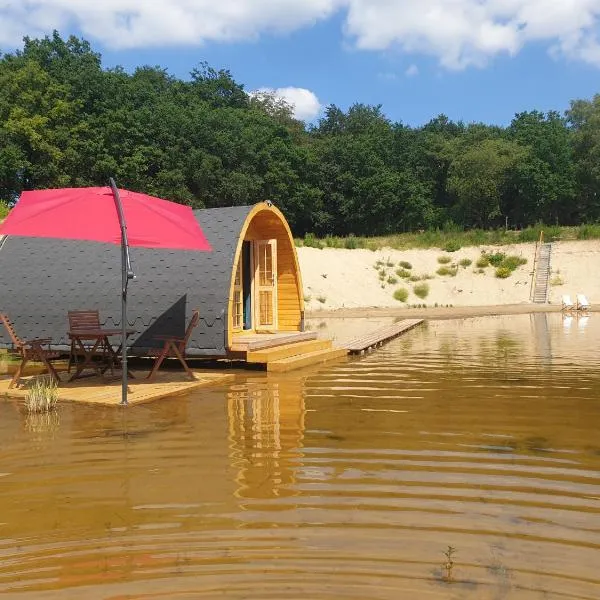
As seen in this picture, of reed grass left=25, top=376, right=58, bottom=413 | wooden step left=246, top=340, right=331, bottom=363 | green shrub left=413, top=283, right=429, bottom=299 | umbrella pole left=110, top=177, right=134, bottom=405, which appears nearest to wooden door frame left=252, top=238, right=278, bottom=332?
wooden step left=246, top=340, right=331, bottom=363

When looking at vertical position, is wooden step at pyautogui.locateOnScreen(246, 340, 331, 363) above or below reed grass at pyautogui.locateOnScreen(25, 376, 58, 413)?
above

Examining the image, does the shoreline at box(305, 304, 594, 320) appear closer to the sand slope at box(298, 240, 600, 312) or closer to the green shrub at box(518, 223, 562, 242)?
the sand slope at box(298, 240, 600, 312)

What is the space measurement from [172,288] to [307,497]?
6.46 metres

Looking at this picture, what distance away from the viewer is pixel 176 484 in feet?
14.4

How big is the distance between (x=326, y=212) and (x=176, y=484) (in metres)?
43.8

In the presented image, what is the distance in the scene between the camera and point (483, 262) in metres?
34.3

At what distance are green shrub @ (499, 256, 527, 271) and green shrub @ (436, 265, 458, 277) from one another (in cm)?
249

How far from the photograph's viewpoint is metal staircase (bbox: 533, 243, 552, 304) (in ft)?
100

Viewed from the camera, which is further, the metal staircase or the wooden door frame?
the metal staircase

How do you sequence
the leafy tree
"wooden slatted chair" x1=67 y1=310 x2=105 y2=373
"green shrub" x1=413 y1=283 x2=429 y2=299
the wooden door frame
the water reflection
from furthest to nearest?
1. the leafy tree
2. "green shrub" x1=413 y1=283 x2=429 y2=299
3. the wooden door frame
4. "wooden slatted chair" x1=67 y1=310 x2=105 y2=373
5. the water reflection

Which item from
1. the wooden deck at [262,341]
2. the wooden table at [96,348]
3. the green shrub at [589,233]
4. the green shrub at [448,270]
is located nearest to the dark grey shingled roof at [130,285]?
the wooden deck at [262,341]

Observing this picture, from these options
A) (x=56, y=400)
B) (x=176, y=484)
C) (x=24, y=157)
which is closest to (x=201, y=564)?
(x=176, y=484)

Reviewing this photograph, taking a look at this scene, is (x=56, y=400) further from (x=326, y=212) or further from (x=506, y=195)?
(x=506, y=195)

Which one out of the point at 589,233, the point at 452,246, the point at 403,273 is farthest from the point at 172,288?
the point at 589,233
